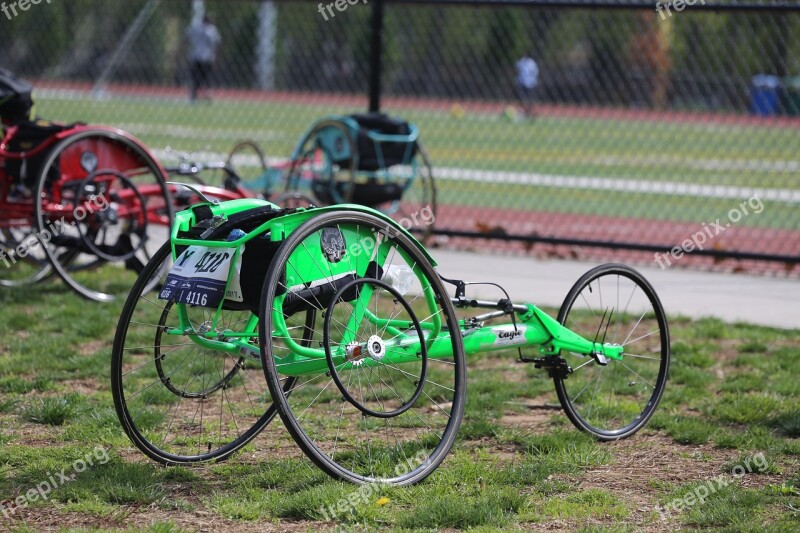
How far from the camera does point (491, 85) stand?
28.4 meters

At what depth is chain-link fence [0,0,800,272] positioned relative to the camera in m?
14.7

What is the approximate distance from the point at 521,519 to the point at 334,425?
1.37 meters

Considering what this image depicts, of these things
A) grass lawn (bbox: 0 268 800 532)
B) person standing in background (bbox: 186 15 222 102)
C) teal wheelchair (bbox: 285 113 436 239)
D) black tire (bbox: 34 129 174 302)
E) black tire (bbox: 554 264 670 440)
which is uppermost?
person standing in background (bbox: 186 15 222 102)

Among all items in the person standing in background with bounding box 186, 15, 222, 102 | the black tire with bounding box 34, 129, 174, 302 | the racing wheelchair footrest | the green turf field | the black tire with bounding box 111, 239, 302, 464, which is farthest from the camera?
the person standing in background with bounding box 186, 15, 222, 102

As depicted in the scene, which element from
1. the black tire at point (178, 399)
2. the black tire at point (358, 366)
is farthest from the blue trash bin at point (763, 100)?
the black tire at point (358, 366)

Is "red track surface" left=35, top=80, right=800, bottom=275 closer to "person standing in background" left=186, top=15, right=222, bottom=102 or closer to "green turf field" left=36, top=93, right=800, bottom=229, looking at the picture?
"green turf field" left=36, top=93, right=800, bottom=229

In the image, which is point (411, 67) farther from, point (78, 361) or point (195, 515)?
point (195, 515)

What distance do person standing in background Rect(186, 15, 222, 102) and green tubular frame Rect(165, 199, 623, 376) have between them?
12.9m

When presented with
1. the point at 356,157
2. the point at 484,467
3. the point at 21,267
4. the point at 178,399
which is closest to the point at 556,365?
the point at 484,467

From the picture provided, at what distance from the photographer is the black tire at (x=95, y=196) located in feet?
23.1

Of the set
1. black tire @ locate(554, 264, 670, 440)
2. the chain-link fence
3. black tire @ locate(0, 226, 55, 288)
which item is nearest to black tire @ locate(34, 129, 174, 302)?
black tire @ locate(0, 226, 55, 288)

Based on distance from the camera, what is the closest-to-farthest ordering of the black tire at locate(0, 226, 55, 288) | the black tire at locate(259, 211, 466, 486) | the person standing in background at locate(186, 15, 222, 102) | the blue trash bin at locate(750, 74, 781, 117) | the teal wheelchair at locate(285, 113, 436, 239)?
the black tire at locate(259, 211, 466, 486), the black tire at locate(0, 226, 55, 288), the teal wheelchair at locate(285, 113, 436, 239), the person standing in background at locate(186, 15, 222, 102), the blue trash bin at locate(750, 74, 781, 117)

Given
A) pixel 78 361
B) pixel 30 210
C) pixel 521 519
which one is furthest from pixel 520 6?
pixel 521 519

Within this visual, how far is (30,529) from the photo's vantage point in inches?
155
